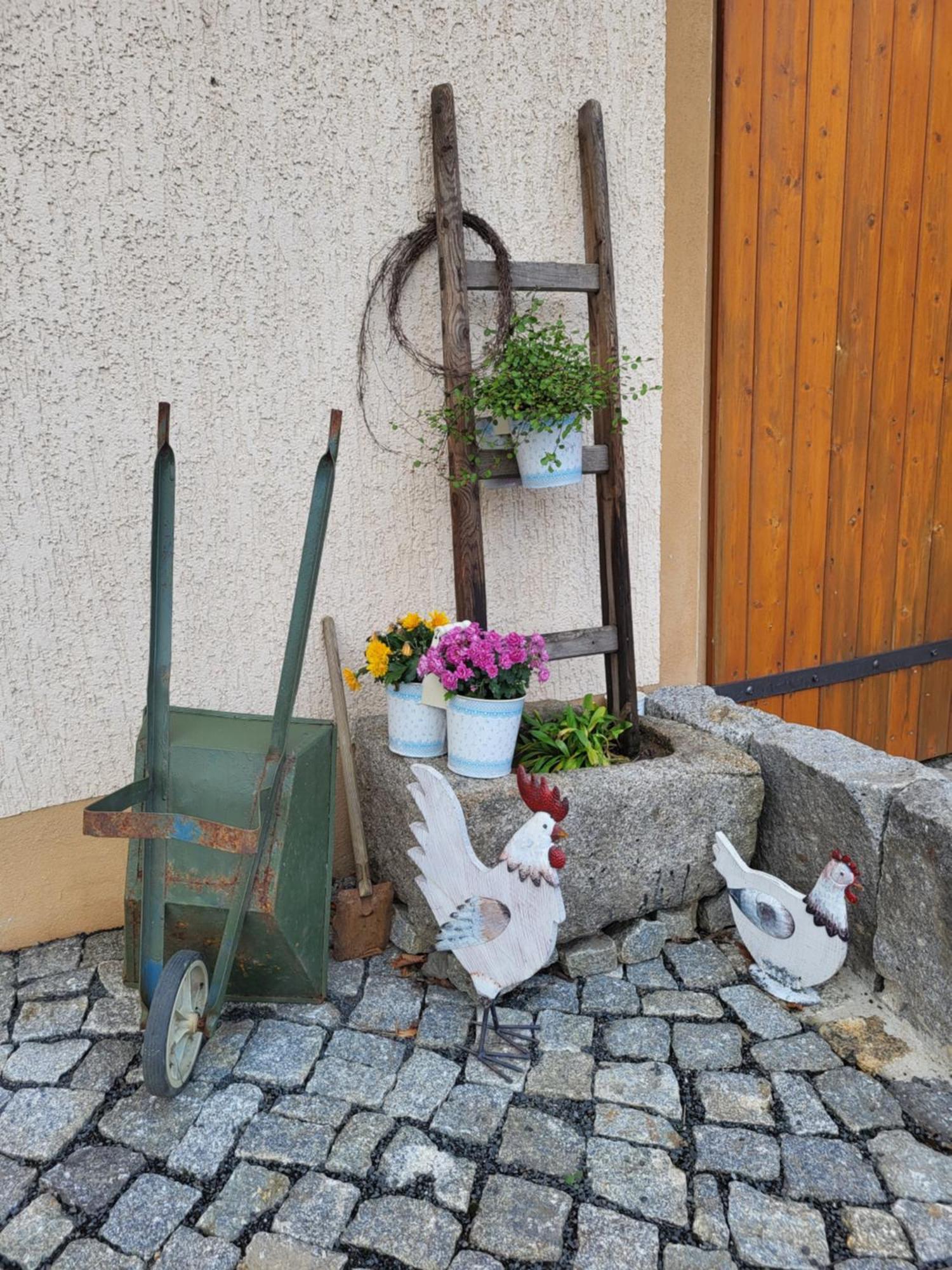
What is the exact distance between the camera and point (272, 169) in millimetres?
2592

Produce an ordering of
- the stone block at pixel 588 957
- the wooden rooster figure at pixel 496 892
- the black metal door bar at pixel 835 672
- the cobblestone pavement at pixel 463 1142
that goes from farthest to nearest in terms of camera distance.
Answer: the black metal door bar at pixel 835 672 < the stone block at pixel 588 957 < the wooden rooster figure at pixel 496 892 < the cobblestone pavement at pixel 463 1142

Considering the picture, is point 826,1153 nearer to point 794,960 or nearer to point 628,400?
point 794,960

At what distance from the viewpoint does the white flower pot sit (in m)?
2.45

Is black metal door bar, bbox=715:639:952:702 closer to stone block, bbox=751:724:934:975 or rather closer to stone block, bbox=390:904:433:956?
stone block, bbox=751:724:934:975

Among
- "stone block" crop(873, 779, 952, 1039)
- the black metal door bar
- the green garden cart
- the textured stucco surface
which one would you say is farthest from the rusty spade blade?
the black metal door bar

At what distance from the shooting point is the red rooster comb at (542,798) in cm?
212

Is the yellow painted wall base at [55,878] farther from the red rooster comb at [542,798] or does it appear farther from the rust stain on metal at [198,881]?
the red rooster comb at [542,798]

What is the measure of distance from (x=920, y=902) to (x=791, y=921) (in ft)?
1.02

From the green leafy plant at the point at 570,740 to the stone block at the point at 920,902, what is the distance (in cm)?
79

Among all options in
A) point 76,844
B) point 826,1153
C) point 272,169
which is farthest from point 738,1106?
point 272,169

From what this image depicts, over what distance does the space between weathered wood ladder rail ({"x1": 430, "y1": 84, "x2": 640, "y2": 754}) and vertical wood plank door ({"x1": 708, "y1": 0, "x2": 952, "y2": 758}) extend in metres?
0.59

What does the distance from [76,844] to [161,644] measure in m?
1.10

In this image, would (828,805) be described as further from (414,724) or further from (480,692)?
(414,724)

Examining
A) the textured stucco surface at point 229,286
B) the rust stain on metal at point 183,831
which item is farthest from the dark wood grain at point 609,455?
the rust stain on metal at point 183,831
